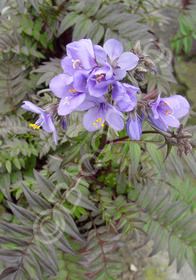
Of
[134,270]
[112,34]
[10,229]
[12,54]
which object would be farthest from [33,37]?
[134,270]

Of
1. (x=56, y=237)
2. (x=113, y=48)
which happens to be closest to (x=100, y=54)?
(x=113, y=48)

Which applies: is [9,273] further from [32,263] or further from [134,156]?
[134,156]

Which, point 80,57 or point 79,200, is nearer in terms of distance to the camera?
point 80,57

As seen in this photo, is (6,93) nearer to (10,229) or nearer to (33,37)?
(33,37)

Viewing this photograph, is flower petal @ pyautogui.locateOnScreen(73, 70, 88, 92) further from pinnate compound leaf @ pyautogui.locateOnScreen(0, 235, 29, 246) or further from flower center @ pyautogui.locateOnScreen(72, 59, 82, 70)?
pinnate compound leaf @ pyautogui.locateOnScreen(0, 235, 29, 246)

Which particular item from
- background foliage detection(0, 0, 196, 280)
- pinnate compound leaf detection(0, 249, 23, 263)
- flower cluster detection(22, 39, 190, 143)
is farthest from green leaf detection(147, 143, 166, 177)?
pinnate compound leaf detection(0, 249, 23, 263)

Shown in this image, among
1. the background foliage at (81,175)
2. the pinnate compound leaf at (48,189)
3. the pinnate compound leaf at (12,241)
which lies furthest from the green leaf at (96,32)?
the pinnate compound leaf at (12,241)

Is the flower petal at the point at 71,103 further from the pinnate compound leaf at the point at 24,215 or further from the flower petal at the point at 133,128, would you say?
the pinnate compound leaf at the point at 24,215
